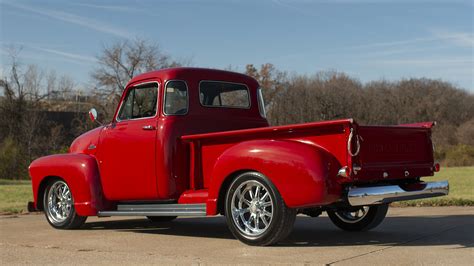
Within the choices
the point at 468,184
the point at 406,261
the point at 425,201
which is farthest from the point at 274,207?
the point at 468,184

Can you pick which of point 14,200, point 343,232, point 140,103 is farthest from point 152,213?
point 14,200

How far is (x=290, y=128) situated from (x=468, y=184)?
1337 cm

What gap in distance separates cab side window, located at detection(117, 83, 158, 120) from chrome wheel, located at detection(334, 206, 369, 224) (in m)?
2.77

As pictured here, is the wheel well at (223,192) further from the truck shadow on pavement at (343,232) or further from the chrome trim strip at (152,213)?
the truck shadow on pavement at (343,232)

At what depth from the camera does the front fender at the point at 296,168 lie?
5691 mm

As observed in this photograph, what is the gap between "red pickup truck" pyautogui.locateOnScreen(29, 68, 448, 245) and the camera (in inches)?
229

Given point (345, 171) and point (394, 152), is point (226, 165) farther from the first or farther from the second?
point (394, 152)

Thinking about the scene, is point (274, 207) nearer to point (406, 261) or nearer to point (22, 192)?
point (406, 261)

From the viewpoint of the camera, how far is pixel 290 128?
591 centimetres

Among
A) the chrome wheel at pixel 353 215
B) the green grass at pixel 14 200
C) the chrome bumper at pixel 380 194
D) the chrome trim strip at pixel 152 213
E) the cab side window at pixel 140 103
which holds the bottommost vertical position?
the green grass at pixel 14 200

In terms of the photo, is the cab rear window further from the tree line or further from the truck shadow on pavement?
the tree line

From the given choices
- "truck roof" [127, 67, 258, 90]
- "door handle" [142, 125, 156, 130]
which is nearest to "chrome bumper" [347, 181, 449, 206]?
"door handle" [142, 125, 156, 130]

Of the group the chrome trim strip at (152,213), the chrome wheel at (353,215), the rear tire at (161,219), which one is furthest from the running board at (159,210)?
the chrome wheel at (353,215)

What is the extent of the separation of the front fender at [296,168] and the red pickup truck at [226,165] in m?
0.01
